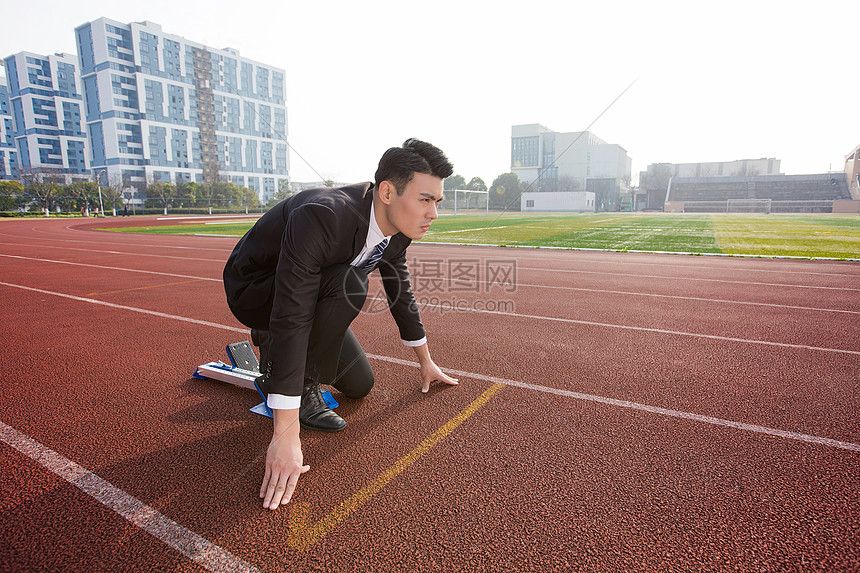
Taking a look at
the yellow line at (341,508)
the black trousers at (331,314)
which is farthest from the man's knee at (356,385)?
the yellow line at (341,508)

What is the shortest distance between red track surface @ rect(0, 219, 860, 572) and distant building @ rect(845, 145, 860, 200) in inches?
3341

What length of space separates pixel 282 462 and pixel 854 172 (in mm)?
96711

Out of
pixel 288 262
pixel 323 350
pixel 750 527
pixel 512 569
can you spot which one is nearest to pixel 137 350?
pixel 323 350

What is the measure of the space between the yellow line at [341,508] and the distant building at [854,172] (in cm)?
8919

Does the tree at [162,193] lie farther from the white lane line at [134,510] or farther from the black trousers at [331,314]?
the black trousers at [331,314]

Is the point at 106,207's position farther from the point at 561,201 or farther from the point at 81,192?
the point at 561,201

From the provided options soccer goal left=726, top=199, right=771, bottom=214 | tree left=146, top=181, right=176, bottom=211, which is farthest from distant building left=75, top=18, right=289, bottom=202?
soccer goal left=726, top=199, right=771, bottom=214

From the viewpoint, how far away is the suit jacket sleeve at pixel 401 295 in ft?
10.5

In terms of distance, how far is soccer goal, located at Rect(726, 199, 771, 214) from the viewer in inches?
2940

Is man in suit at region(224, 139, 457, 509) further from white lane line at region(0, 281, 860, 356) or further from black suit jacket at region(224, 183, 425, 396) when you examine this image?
white lane line at region(0, 281, 860, 356)

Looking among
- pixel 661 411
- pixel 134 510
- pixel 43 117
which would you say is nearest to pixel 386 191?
pixel 134 510

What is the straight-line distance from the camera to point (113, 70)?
8275cm

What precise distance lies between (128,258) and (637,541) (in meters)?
14.8

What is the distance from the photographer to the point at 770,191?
78.8 metres
